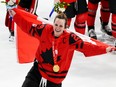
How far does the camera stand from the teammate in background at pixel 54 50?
2.72m

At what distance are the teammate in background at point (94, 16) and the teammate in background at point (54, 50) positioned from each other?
1.94 metres

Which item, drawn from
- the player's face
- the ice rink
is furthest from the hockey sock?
the player's face

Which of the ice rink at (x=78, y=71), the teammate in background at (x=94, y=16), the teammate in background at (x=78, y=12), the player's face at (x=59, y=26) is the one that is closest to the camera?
the player's face at (x=59, y=26)

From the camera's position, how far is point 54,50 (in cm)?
272

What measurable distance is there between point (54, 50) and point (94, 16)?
223 centimetres

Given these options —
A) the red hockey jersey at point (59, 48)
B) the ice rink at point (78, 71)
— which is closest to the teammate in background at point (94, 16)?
the ice rink at point (78, 71)

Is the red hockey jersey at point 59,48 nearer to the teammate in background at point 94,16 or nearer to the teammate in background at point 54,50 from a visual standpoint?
the teammate in background at point 54,50

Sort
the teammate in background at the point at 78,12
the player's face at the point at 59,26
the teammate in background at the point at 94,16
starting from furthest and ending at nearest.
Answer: the teammate in background at the point at 94,16, the teammate in background at the point at 78,12, the player's face at the point at 59,26

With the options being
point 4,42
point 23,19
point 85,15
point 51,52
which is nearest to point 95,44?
point 51,52

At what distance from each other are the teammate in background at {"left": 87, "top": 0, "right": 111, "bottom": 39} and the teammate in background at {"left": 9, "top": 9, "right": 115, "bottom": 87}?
6.37ft

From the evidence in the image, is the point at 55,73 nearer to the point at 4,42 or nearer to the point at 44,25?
the point at 44,25

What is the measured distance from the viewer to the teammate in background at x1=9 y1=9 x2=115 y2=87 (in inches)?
107

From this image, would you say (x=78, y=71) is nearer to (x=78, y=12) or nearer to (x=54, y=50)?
(x=78, y=12)

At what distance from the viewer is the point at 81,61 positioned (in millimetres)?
4180
